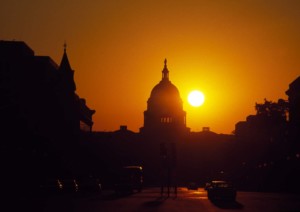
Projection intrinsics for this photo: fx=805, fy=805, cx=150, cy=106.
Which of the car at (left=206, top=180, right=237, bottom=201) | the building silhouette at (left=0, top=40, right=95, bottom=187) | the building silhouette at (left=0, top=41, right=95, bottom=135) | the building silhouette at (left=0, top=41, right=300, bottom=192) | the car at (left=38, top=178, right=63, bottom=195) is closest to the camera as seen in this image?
the car at (left=206, top=180, right=237, bottom=201)

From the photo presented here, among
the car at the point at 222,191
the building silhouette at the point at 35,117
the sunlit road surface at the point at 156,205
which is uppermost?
the building silhouette at the point at 35,117

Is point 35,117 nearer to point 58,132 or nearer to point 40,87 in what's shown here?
point 40,87

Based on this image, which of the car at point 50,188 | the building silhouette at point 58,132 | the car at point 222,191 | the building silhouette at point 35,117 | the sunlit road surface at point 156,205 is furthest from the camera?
the building silhouette at point 58,132

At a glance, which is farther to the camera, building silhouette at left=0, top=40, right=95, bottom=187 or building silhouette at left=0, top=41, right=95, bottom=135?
building silhouette at left=0, top=41, right=95, bottom=135

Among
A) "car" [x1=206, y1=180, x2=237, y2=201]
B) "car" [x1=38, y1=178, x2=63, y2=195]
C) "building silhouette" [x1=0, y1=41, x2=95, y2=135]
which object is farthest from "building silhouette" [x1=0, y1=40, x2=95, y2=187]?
"car" [x1=206, y1=180, x2=237, y2=201]

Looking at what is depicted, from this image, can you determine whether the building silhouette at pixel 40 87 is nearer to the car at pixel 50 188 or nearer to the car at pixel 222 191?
the car at pixel 50 188

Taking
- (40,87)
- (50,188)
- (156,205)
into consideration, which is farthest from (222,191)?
(40,87)

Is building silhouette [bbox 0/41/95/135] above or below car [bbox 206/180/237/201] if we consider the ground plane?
above

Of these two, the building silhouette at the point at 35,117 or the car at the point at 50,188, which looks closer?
the car at the point at 50,188

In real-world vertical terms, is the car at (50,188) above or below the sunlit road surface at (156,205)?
above

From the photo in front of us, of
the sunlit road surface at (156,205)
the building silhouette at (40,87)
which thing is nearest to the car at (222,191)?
the sunlit road surface at (156,205)

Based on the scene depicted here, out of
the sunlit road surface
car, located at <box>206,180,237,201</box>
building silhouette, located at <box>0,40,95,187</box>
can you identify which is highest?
building silhouette, located at <box>0,40,95,187</box>

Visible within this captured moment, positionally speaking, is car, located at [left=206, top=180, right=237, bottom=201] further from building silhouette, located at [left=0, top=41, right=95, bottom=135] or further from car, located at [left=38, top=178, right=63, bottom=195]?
building silhouette, located at [left=0, top=41, right=95, bottom=135]

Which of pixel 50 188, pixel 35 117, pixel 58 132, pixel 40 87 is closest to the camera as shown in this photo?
pixel 50 188
